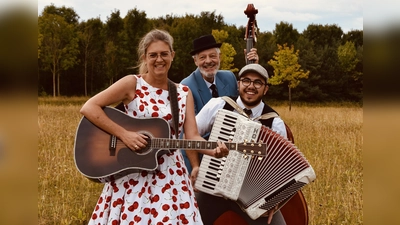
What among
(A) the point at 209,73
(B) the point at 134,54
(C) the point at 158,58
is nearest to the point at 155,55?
(C) the point at 158,58

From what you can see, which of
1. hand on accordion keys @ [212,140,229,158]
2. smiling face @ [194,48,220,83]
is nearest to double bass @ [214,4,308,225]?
hand on accordion keys @ [212,140,229,158]

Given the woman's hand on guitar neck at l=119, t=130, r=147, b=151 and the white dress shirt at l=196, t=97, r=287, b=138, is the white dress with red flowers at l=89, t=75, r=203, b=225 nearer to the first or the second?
the woman's hand on guitar neck at l=119, t=130, r=147, b=151

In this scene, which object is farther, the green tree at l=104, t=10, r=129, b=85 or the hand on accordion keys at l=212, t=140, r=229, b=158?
the green tree at l=104, t=10, r=129, b=85

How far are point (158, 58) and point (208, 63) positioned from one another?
71.3 inches

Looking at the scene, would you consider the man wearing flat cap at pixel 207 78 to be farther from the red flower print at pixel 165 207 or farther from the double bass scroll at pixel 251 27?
the red flower print at pixel 165 207

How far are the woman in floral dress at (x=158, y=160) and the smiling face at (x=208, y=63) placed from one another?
5.50 ft

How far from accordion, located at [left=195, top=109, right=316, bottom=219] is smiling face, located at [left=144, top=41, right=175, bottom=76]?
0.65 metres

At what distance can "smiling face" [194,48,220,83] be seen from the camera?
4.66 m

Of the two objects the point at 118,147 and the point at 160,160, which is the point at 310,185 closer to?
the point at 160,160

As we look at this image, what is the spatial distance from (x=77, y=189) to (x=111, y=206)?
343cm

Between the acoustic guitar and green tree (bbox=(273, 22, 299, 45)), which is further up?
green tree (bbox=(273, 22, 299, 45))

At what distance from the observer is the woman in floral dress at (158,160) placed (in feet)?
9.25
